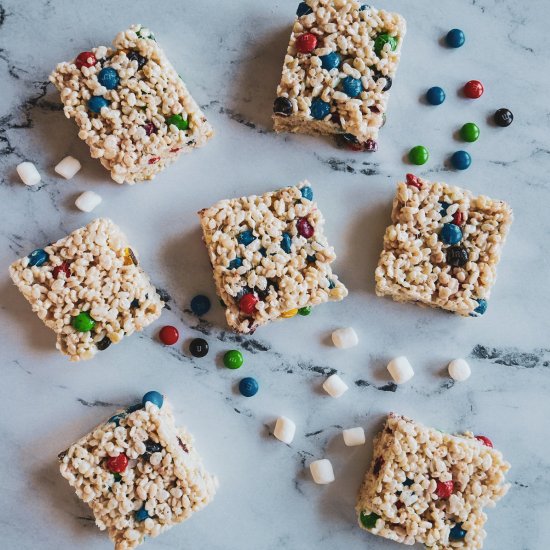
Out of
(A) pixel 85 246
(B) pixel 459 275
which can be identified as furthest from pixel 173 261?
(B) pixel 459 275

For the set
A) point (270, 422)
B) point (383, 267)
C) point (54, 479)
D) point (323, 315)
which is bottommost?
point (54, 479)

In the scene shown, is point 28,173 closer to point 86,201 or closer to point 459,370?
point 86,201

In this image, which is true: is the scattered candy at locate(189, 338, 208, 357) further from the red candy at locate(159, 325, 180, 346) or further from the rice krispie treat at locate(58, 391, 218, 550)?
the rice krispie treat at locate(58, 391, 218, 550)

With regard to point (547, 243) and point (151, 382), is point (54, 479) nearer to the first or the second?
point (151, 382)

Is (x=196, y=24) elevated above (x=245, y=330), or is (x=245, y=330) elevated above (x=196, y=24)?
(x=196, y=24)

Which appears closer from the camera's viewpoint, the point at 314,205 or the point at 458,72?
the point at 314,205
